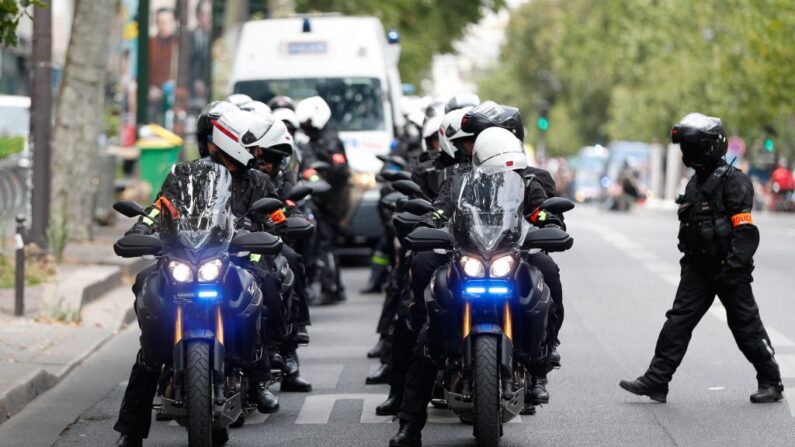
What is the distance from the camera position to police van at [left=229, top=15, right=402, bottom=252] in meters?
22.1

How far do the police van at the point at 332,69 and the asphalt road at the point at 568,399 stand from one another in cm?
590

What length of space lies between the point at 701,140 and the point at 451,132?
5.02 feet

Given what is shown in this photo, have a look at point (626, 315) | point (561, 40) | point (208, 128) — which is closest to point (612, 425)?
point (208, 128)

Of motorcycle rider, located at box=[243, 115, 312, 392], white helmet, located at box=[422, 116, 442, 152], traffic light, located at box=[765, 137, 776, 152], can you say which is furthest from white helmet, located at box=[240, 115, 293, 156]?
traffic light, located at box=[765, 137, 776, 152]

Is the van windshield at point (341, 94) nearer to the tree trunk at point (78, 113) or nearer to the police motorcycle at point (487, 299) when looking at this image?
the tree trunk at point (78, 113)

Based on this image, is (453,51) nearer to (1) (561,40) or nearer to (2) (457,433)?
(2) (457,433)

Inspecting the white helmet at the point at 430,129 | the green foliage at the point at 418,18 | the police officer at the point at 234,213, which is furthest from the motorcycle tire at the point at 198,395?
the green foliage at the point at 418,18

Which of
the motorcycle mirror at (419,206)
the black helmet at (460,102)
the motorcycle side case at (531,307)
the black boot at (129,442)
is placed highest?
the black helmet at (460,102)

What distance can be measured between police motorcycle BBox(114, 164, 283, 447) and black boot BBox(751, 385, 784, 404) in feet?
10.6

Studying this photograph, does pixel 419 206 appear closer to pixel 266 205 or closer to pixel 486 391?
pixel 266 205

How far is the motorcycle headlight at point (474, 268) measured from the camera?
7.53 meters

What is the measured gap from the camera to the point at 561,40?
9175 centimetres

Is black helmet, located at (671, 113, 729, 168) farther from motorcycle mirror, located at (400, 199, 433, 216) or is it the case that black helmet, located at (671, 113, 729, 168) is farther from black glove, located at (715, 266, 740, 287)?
motorcycle mirror, located at (400, 199, 433, 216)

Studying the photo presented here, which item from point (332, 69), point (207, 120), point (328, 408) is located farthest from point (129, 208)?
point (332, 69)
